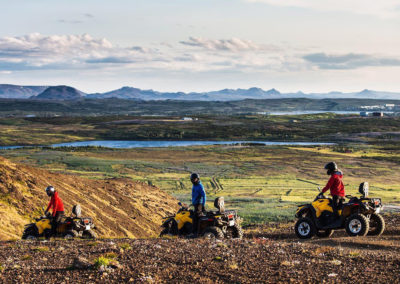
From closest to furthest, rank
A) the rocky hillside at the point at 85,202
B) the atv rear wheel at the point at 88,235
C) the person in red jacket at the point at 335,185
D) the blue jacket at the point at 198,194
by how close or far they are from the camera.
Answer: the person in red jacket at the point at 335,185, the blue jacket at the point at 198,194, the atv rear wheel at the point at 88,235, the rocky hillside at the point at 85,202

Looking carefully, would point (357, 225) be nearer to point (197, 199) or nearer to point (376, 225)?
point (376, 225)

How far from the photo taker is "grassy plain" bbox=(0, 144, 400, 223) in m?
39.0

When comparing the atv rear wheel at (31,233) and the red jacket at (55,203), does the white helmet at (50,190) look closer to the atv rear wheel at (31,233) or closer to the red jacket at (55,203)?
the red jacket at (55,203)

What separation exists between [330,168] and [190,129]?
118 metres

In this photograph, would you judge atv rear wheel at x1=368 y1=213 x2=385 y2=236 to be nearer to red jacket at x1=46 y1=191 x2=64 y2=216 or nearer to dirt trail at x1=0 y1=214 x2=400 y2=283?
dirt trail at x1=0 y1=214 x2=400 y2=283

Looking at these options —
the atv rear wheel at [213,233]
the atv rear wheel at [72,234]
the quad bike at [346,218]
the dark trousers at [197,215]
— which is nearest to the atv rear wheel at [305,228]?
the quad bike at [346,218]

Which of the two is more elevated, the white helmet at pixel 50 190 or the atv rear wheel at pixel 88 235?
the white helmet at pixel 50 190

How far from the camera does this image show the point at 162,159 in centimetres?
7025

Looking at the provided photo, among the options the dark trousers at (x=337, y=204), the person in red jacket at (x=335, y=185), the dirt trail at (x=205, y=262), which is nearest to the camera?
the dirt trail at (x=205, y=262)

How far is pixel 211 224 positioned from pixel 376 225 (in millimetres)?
5521

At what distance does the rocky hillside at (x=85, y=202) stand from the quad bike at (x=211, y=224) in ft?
18.3

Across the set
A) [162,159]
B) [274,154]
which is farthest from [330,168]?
[274,154]

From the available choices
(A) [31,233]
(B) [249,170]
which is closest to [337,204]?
(A) [31,233]

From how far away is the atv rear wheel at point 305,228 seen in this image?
15688mm
